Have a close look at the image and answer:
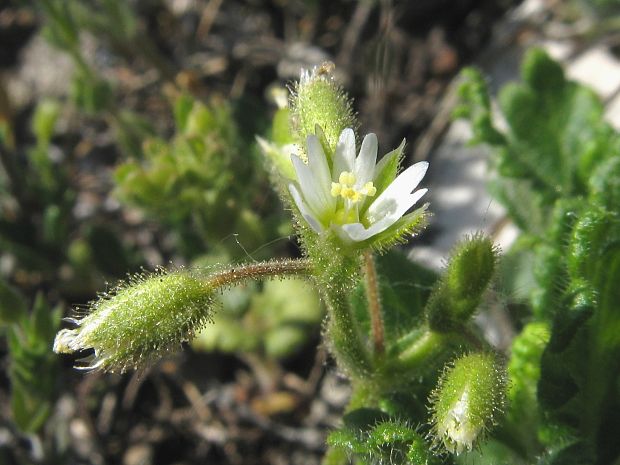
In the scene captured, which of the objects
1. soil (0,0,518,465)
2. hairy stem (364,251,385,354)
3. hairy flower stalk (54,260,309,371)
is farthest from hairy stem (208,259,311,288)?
soil (0,0,518,465)

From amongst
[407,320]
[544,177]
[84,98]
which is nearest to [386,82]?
[544,177]

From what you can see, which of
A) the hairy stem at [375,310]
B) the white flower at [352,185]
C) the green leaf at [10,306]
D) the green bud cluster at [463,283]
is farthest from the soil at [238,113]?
the white flower at [352,185]

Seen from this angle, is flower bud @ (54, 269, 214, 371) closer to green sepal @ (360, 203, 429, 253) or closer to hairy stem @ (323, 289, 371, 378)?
hairy stem @ (323, 289, 371, 378)

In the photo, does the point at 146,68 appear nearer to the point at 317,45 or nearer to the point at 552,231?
the point at 317,45

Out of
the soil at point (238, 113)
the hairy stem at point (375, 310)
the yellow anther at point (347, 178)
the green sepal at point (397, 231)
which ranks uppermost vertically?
the yellow anther at point (347, 178)

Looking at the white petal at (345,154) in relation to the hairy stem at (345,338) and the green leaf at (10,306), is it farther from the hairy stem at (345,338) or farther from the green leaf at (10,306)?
the green leaf at (10,306)

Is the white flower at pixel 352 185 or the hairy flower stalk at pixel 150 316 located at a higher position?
the white flower at pixel 352 185

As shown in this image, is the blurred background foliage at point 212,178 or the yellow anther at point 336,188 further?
the blurred background foliage at point 212,178

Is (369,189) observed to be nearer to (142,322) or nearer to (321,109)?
(321,109)
